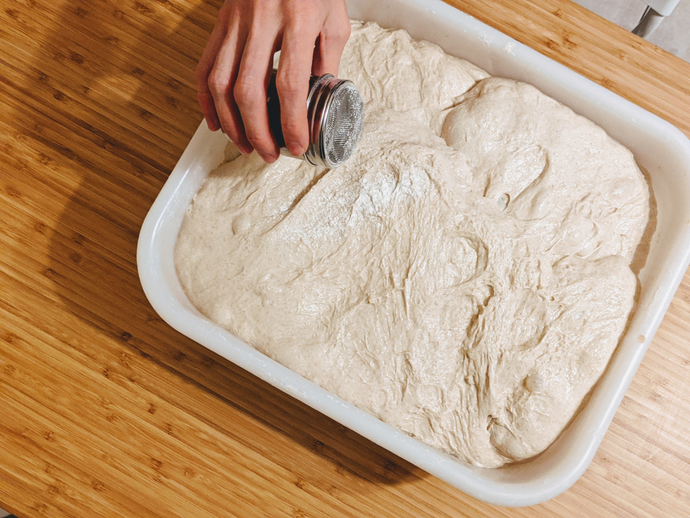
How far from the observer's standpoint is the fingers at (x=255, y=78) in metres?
0.85

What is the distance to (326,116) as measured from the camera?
903 millimetres

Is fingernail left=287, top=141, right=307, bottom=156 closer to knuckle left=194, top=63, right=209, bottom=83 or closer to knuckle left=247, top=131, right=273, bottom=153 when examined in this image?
knuckle left=247, top=131, right=273, bottom=153

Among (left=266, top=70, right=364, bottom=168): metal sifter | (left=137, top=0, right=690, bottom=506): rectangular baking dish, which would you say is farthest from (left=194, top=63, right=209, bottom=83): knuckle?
(left=137, top=0, right=690, bottom=506): rectangular baking dish

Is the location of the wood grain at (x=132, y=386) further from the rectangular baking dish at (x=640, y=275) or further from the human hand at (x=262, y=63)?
the human hand at (x=262, y=63)

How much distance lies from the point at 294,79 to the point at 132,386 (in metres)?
0.83

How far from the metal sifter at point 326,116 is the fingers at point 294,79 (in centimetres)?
4

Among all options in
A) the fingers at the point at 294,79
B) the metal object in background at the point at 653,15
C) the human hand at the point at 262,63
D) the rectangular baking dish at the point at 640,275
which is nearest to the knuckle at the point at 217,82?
the human hand at the point at 262,63

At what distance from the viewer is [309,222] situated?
3.72 ft

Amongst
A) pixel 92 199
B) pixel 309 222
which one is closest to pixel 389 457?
pixel 309 222

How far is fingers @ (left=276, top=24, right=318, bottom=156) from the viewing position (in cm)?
84

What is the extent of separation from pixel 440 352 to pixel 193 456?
0.63 m

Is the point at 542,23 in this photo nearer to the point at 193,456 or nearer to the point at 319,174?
the point at 319,174

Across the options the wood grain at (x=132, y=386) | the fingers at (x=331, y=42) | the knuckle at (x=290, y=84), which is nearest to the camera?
the knuckle at (x=290, y=84)

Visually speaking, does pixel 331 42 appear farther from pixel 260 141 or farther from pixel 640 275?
pixel 640 275
